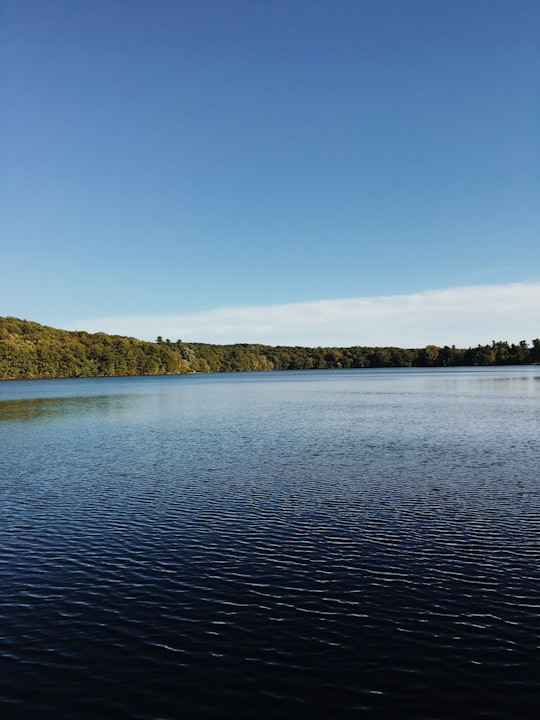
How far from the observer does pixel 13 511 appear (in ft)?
99.9

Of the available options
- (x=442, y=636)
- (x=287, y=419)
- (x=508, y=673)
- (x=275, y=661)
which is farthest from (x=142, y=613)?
(x=287, y=419)

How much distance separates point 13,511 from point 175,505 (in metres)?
8.87

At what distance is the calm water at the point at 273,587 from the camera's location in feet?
44.4

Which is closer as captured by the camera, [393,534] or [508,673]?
[508,673]

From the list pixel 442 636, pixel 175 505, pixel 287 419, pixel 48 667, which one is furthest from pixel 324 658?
pixel 287 419

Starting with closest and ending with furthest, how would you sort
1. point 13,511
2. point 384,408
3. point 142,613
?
point 142,613
point 13,511
point 384,408

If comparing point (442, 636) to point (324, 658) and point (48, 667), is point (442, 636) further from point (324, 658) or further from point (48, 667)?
point (48, 667)

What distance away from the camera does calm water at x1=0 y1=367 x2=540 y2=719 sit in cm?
1355

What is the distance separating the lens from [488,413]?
77.1 metres

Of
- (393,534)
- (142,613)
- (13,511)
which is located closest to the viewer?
(142,613)

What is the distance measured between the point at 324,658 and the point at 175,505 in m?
17.5

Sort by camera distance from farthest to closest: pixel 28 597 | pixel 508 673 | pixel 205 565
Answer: pixel 205 565 → pixel 28 597 → pixel 508 673

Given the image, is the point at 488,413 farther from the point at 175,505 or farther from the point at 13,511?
the point at 13,511

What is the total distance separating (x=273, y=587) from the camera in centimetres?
1953
